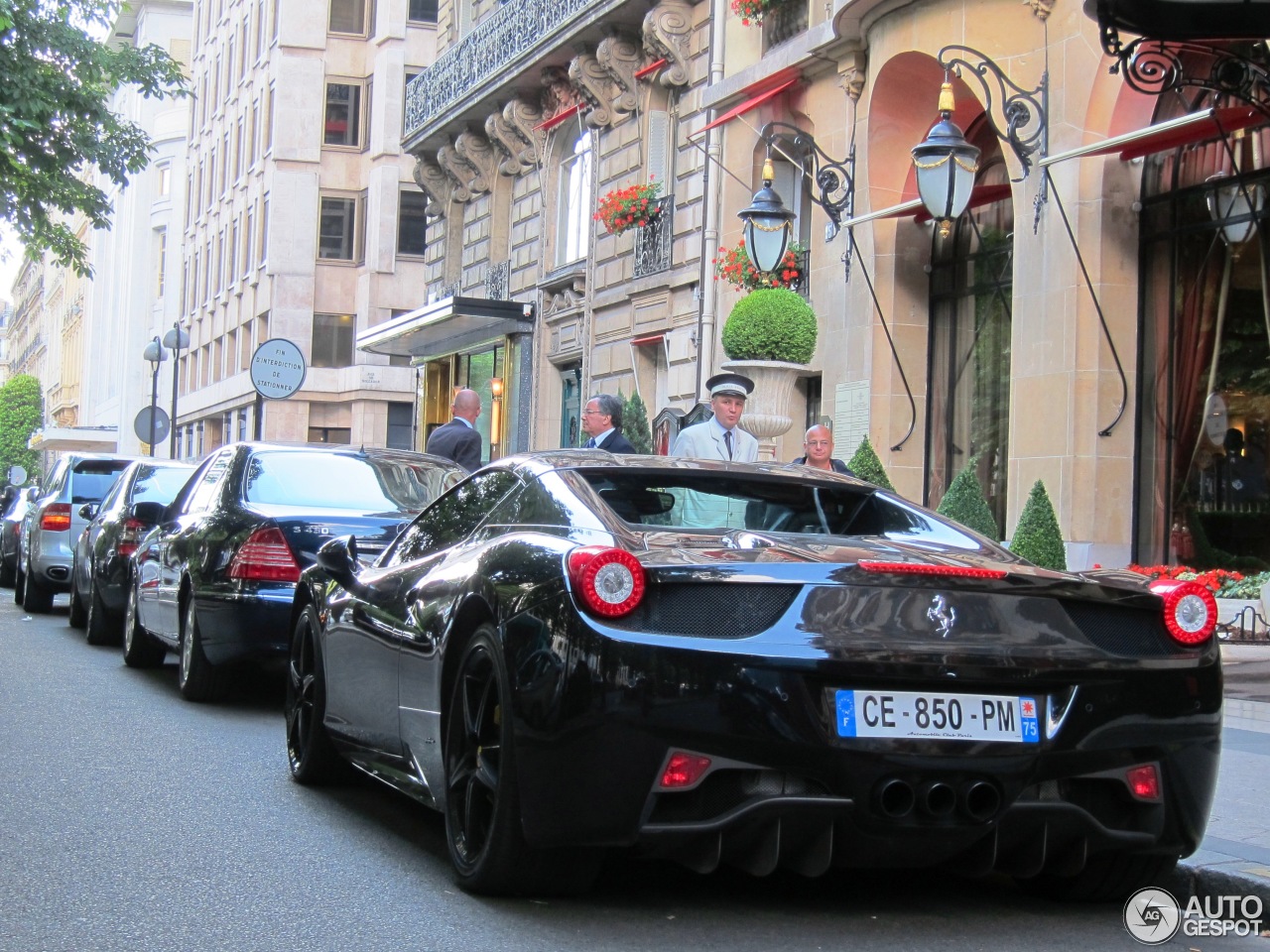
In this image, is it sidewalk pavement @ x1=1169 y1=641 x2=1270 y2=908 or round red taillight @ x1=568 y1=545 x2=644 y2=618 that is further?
sidewalk pavement @ x1=1169 y1=641 x2=1270 y2=908

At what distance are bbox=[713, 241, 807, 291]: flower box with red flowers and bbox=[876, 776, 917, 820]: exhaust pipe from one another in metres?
15.3

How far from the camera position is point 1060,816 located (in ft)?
15.8

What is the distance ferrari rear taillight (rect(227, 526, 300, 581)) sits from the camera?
31.3ft

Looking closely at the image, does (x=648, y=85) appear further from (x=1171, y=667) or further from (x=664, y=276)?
(x=1171, y=667)

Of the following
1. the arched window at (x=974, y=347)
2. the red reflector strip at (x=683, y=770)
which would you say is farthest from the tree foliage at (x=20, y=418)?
the red reflector strip at (x=683, y=770)

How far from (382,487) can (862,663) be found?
6040 millimetres

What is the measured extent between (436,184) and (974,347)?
762 inches

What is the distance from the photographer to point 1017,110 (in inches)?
628

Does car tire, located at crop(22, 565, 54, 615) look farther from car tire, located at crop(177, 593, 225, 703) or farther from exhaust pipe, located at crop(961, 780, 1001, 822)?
exhaust pipe, located at crop(961, 780, 1001, 822)

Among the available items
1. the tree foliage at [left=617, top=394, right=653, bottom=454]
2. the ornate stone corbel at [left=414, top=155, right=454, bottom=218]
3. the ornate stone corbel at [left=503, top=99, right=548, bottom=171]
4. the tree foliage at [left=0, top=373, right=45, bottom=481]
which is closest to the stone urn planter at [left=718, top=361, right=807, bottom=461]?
the tree foliage at [left=617, top=394, right=653, bottom=454]

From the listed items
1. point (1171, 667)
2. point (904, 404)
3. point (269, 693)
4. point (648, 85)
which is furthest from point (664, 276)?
point (1171, 667)

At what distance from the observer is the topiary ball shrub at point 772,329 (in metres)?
16.7

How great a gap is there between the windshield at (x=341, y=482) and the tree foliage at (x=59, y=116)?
13809mm

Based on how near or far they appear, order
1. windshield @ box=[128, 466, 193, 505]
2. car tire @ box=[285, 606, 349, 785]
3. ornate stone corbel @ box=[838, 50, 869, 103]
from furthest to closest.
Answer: ornate stone corbel @ box=[838, 50, 869, 103]
windshield @ box=[128, 466, 193, 505]
car tire @ box=[285, 606, 349, 785]
